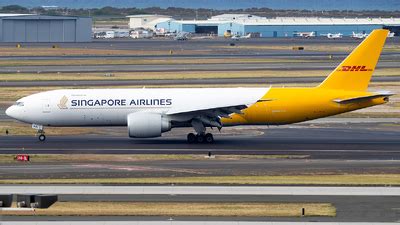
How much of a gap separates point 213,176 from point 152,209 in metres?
8.50

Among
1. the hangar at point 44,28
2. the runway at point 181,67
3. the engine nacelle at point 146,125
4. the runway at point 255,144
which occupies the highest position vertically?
the hangar at point 44,28

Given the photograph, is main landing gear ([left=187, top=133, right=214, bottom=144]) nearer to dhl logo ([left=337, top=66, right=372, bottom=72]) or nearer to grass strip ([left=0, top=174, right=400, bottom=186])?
dhl logo ([left=337, top=66, right=372, bottom=72])

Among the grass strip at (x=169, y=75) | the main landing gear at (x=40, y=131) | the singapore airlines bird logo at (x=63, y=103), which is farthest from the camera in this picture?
A: the grass strip at (x=169, y=75)

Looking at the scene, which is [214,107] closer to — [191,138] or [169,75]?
[191,138]

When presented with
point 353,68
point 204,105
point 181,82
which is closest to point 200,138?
point 204,105

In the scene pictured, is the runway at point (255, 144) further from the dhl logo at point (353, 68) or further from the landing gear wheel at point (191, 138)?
the dhl logo at point (353, 68)

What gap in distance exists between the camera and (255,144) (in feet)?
177

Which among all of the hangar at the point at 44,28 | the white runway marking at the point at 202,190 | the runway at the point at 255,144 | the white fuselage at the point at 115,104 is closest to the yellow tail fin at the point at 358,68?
the runway at the point at 255,144

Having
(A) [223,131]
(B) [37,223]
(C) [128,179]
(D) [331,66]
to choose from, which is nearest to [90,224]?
(B) [37,223]

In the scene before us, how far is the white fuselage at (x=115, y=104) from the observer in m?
54.2

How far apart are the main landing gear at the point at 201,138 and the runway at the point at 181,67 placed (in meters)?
46.0

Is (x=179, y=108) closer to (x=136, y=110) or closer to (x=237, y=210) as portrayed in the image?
(x=136, y=110)

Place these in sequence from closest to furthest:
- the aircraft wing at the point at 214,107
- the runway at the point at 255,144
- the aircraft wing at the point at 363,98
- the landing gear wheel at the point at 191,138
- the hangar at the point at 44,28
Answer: the runway at the point at 255,144
the aircraft wing at the point at 214,107
the aircraft wing at the point at 363,98
the landing gear wheel at the point at 191,138
the hangar at the point at 44,28

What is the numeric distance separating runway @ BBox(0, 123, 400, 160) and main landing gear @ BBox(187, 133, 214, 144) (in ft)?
1.56
